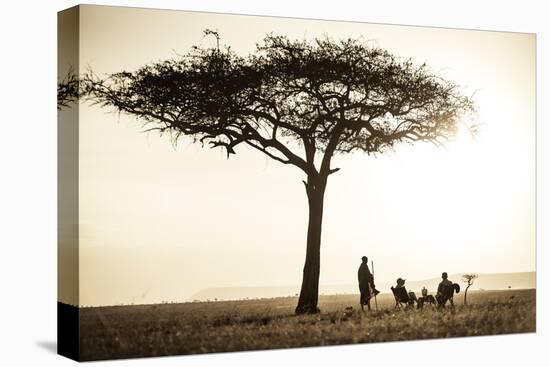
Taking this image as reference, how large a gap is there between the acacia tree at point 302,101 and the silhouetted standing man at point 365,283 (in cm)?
57

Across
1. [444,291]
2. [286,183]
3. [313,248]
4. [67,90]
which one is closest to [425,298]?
[444,291]

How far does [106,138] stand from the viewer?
519 inches

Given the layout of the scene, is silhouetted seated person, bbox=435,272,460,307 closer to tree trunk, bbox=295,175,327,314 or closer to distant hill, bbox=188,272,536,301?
distant hill, bbox=188,272,536,301

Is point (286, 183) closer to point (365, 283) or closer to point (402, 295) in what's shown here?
point (365, 283)

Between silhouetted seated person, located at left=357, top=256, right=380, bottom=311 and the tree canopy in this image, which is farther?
silhouetted seated person, located at left=357, top=256, right=380, bottom=311

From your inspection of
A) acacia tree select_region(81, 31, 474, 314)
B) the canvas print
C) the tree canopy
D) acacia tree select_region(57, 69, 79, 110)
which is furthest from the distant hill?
acacia tree select_region(57, 69, 79, 110)

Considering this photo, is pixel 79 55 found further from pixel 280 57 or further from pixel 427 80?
pixel 427 80

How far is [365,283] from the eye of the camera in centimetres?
1464

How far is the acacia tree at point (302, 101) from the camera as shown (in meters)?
13.6

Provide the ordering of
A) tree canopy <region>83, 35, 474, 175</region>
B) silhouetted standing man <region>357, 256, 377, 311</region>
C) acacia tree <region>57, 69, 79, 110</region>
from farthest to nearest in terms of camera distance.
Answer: silhouetted standing man <region>357, 256, 377, 311</region>, tree canopy <region>83, 35, 474, 175</region>, acacia tree <region>57, 69, 79, 110</region>

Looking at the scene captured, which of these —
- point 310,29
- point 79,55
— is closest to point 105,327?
point 79,55

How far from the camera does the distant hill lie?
13.8 m

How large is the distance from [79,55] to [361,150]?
11.3ft

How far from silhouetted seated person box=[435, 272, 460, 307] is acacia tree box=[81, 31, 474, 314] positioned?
1585mm
